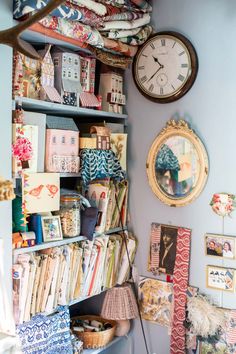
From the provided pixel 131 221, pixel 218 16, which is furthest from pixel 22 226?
pixel 218 16

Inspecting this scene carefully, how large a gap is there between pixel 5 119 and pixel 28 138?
168mm

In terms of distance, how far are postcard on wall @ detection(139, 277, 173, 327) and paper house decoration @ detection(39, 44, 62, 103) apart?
3.72 ft

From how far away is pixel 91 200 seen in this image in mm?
2420

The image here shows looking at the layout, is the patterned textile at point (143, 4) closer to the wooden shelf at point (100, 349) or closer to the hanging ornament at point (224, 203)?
the hanging ornament at point (224, 203)

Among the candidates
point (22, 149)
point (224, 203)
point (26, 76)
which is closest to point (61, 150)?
point (22, 149)

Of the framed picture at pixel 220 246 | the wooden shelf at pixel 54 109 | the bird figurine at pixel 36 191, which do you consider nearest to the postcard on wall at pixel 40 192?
the bird figurine at pixel 36 191

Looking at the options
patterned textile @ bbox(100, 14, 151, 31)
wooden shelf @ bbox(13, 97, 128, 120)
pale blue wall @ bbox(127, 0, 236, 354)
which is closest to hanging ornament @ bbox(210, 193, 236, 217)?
pale blue wall @ bbox(127, 0, 236, 354)

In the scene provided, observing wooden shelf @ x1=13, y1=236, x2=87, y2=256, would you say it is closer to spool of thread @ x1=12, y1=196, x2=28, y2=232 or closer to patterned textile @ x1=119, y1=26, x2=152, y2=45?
spool of thread @ x1=12, y1=196, x2=28, y2=232

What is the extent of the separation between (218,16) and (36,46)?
92 cm

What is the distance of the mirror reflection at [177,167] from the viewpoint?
236 cm

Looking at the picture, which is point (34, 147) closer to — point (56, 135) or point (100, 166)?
point (56, 135)

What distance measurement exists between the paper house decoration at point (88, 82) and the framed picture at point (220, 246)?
914 millimetres

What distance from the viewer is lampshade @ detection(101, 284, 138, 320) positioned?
8.23ft

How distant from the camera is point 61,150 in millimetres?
2189
